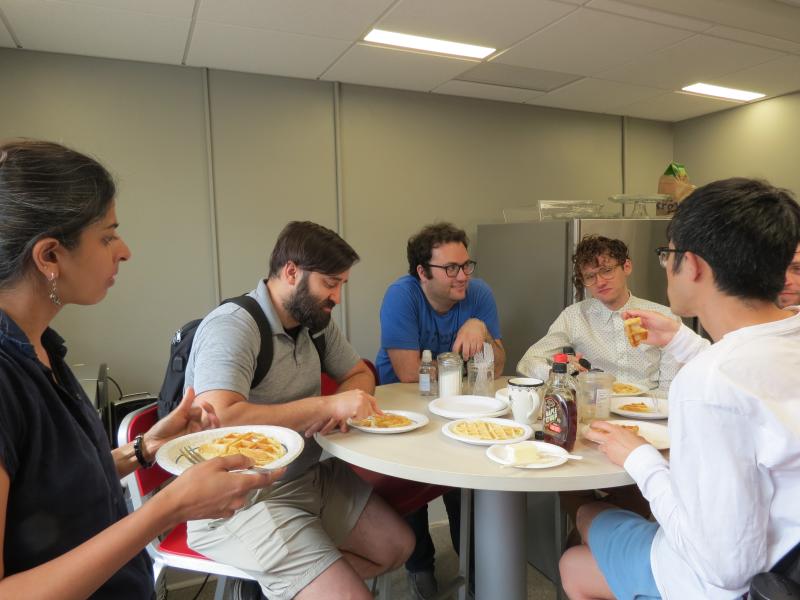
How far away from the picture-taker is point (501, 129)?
12.1 ft

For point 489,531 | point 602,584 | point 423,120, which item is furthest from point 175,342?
point 423,120

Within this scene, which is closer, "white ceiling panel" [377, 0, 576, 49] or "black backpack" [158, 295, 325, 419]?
"black backpack" [158, 295, 325, 419]

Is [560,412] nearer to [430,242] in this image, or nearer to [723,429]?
[723,429]

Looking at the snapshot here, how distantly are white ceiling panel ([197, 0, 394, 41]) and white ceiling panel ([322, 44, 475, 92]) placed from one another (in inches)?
10.8

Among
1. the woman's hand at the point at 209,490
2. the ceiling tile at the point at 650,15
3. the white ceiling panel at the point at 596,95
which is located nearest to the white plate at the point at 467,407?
the woman's hand at the point at 209,490

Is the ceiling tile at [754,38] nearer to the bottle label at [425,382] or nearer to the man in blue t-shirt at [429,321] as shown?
the man in blue t-shirt at [429,321]

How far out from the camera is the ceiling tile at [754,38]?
8.16 ft

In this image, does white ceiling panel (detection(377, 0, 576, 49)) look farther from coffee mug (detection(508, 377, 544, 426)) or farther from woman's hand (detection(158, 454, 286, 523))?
woman's hand (detection(158, 454, 286, 523))

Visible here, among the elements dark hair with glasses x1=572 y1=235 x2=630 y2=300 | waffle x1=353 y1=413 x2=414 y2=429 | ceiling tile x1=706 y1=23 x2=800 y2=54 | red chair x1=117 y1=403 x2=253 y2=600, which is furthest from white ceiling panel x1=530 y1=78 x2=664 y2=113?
red chair x1=117 y1=403 x2=253 y2=600

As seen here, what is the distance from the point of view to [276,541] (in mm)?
1330

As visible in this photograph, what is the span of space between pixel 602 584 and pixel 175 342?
4.59 feet

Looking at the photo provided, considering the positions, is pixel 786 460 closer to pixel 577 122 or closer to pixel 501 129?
pixel 501 129

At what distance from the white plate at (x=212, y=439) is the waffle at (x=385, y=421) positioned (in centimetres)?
→ 26

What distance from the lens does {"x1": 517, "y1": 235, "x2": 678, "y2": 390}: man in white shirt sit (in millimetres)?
2219
